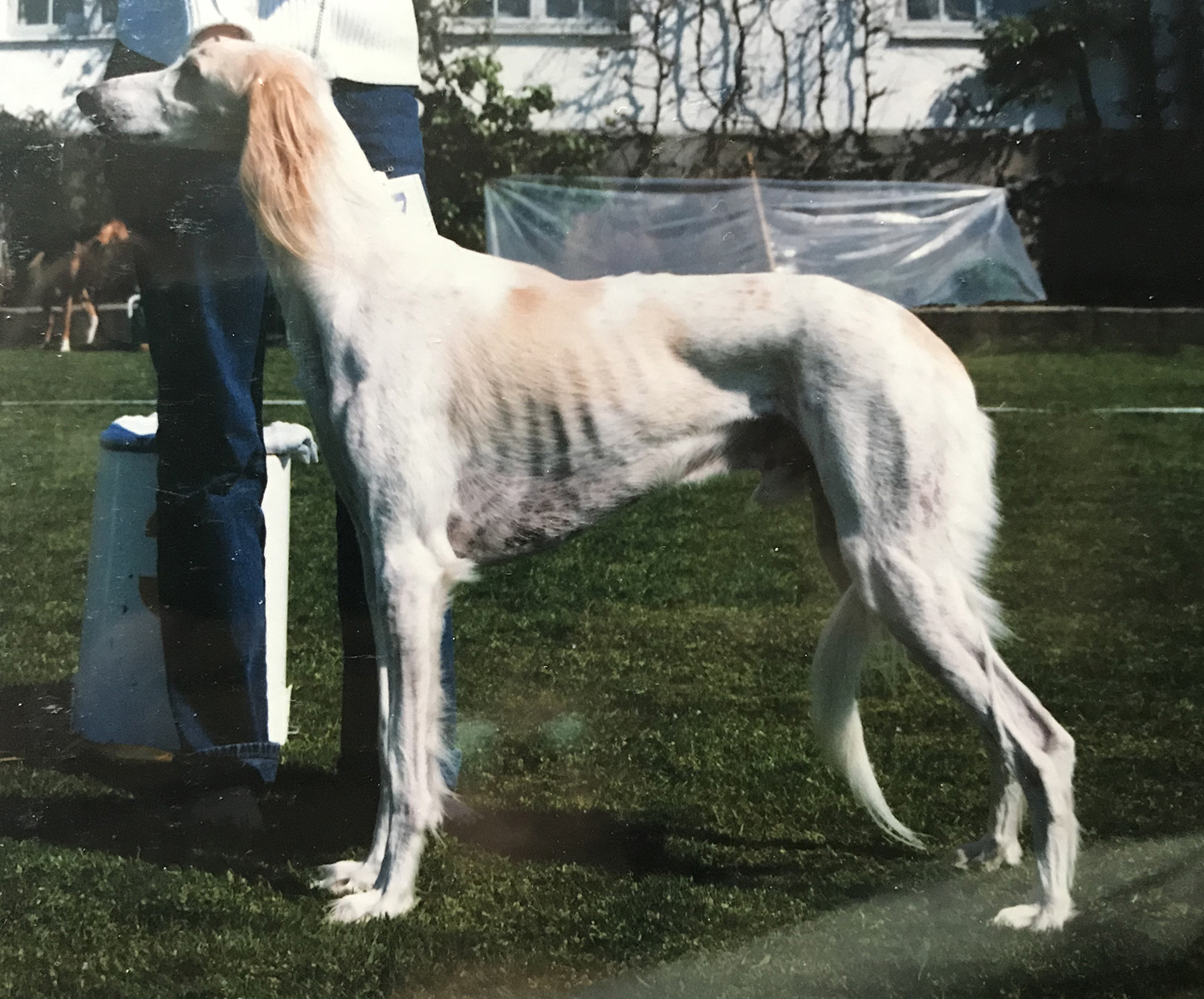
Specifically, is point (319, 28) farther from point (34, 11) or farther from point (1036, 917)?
point (1036, 917)

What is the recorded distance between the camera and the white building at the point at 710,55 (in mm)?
2160

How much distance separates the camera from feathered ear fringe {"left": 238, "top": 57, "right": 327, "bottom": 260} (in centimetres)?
207

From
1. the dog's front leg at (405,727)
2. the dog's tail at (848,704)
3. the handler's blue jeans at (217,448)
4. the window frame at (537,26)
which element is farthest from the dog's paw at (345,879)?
the window frame at (537,26)

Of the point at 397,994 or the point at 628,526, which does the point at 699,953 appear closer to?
the point at 397,994

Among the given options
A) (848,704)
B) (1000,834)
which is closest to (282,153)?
(848,704)

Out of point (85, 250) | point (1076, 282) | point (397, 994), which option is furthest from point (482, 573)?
point (1076, 282)

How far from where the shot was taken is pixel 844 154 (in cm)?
222

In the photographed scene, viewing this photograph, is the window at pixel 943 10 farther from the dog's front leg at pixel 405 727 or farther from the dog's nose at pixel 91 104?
the dog's nose at pixel 91 104

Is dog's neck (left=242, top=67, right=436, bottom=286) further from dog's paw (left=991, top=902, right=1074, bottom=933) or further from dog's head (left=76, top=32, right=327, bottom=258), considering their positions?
dog's paw (left=991, top=902, right=1074, bottom=933)

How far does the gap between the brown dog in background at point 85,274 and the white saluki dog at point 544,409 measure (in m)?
0.19

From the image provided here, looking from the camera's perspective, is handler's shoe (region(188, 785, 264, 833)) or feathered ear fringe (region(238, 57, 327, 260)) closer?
feathered ear fringe (region(238, 57, 327, 260))

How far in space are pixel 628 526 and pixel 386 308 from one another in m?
0.61

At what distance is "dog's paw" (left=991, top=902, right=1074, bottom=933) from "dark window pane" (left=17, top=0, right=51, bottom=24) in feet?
7.64

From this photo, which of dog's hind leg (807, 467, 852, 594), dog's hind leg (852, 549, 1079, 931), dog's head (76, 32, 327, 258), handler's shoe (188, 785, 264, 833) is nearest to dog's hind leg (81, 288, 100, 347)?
dog's head (76, 32, 327, 258)
